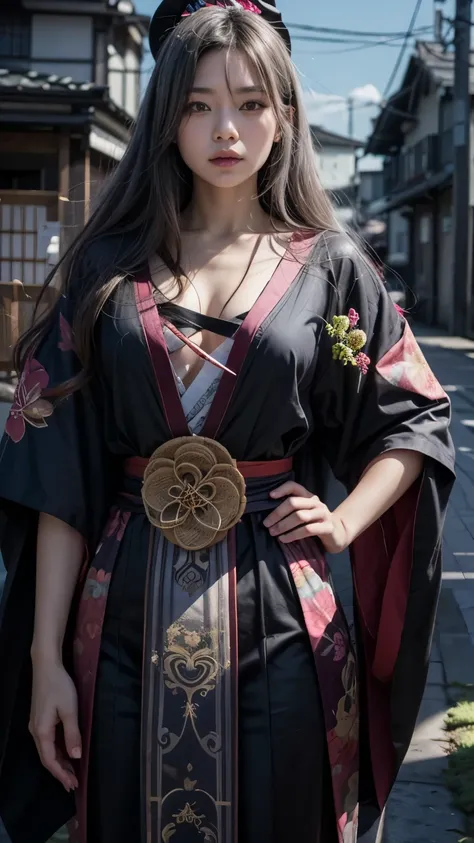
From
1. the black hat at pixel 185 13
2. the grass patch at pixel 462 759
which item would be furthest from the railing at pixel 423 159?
the black hat at pixel 185 13

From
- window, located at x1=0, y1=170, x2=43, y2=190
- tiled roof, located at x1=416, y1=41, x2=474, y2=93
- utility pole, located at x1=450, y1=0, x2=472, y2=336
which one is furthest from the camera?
tiled roof, located at x1=416, y1=41, x2=474, y2=93

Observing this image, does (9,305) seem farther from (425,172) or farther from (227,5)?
(425,172)

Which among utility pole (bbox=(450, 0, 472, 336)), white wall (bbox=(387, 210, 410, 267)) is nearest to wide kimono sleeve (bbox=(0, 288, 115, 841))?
utility pole (bbox=(450, 0, 472, 336))

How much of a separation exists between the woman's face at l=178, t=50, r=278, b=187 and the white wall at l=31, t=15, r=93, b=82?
16.1 meters

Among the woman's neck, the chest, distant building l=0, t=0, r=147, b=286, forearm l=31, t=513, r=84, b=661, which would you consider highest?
distant building l=0, t=0, r=147, b=286

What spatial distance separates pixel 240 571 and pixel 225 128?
723 millimetres

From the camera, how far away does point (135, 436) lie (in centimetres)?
168

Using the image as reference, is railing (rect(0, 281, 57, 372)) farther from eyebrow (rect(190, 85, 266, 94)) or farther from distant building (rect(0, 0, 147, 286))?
distant building (rect(0, 0, 147, 286))

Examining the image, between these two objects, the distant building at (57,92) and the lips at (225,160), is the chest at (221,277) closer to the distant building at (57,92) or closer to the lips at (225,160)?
the lips at (225,160)

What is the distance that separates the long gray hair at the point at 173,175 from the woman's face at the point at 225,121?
0.06ft

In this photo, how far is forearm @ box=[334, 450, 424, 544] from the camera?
171 centimetres

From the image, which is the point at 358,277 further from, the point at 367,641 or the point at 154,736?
the point at 154,736

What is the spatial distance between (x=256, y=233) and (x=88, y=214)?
312 mm

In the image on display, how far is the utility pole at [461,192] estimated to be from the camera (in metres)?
19.1
